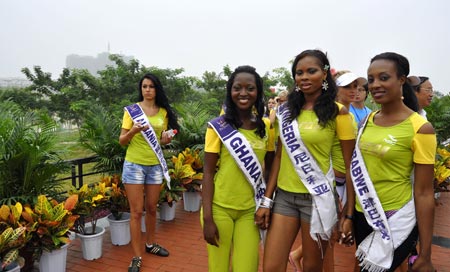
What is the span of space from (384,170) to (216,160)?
3.12ft

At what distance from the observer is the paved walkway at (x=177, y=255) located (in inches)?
129

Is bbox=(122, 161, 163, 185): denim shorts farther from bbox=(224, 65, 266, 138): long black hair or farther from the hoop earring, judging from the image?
the hoop earring

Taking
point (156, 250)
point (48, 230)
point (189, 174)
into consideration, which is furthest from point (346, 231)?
point (189, 174)

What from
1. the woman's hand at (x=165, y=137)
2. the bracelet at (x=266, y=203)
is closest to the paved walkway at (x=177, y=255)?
the woman's hand at (x=165, y=137)

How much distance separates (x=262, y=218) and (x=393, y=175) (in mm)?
774

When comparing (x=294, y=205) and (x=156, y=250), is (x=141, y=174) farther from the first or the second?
(x=294, y=205)

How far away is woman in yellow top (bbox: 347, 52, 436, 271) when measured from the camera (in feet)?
5.41

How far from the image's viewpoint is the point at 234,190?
2.02 metres

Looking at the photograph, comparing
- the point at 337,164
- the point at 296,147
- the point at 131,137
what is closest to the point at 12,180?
the point at 131,137

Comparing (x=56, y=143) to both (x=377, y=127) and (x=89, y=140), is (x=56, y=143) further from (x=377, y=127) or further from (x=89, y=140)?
(x=377, y=127)

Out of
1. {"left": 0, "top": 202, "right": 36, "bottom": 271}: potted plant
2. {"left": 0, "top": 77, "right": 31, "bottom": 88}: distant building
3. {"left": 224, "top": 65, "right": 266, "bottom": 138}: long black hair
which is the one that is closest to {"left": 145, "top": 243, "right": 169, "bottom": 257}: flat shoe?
{"left": 0, "top": 202, "right": 36, "bottom": 271}: potted plant

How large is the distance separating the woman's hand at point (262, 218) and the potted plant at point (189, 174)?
2.61m

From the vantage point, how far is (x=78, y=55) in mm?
74688

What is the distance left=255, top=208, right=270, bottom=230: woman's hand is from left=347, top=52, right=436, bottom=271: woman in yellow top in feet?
1.76
